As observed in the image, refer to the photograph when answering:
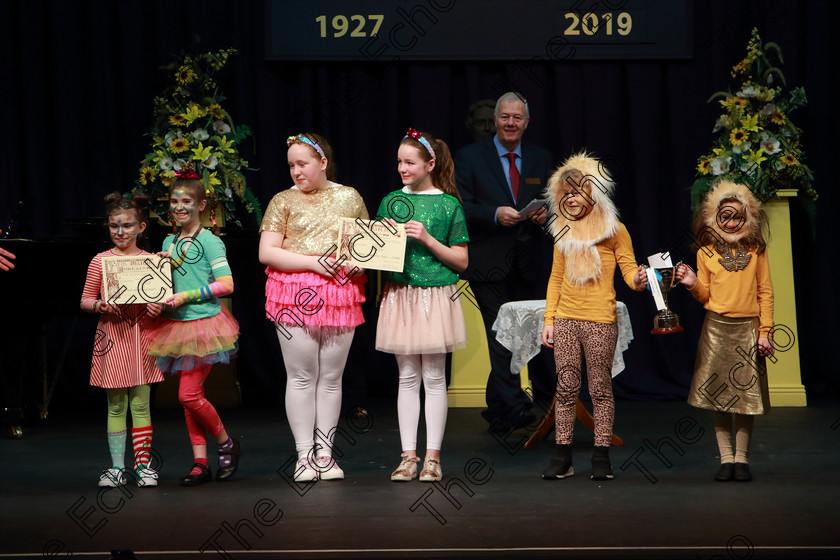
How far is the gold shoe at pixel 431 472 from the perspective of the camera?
3.77 meters

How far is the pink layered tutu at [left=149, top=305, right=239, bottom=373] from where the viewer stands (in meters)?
3.74

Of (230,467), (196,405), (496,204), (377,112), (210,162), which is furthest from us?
(377,112)

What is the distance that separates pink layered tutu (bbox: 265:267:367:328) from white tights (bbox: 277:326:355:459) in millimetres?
49

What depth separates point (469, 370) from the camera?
580 centimetres

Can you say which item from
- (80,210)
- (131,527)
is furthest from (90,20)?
(131,527)

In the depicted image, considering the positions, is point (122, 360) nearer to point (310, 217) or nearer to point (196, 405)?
point (196, 405)

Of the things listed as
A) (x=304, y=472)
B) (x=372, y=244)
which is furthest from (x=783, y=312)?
(x=304, y=472)

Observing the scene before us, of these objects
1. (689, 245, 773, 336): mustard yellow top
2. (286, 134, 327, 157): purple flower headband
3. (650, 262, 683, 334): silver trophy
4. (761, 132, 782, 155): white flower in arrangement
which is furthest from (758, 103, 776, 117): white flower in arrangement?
(286, 134, 327, 157): purple flower headband

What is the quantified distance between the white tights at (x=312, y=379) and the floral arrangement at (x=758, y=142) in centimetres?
288

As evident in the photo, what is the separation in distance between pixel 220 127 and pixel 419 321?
254 cm

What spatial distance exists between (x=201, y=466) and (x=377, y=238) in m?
1.14

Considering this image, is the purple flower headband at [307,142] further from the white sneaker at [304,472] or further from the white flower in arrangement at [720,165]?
the white flower in arrangement at [720,165]

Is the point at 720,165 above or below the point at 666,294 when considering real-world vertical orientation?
above

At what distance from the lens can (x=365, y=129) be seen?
6434 millimetres
